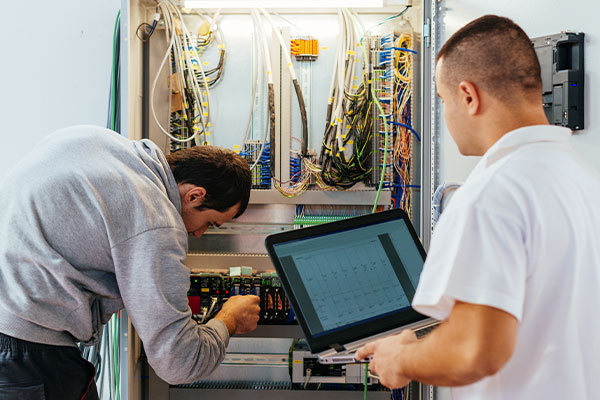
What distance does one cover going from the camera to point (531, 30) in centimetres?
137

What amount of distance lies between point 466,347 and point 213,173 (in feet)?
3.31

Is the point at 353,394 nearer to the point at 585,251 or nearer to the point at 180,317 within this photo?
the point at 180,317

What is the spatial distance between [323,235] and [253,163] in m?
0.97

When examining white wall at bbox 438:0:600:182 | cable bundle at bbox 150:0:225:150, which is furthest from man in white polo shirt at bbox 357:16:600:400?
cable bundle at bbox 150:0:225:150

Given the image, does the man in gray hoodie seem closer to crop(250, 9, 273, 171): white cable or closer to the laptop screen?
the laptop screen

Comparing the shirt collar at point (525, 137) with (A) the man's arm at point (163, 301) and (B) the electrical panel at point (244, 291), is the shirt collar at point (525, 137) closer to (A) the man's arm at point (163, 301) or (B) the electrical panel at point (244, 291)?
(A) the man's arm at point (163, 301)

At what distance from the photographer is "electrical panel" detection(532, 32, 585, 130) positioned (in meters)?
1.18

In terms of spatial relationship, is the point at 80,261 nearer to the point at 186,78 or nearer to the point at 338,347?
the point at 338,347

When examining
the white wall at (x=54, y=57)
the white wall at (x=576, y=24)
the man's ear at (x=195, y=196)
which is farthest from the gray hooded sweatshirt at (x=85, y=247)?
the white wall at (x=54, y=57)

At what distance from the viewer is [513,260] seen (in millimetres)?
823

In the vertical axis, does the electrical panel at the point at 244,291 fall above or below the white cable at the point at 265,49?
below

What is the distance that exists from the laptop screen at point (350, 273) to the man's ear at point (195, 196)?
0.32 meters

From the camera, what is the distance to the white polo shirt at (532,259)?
2.71ft

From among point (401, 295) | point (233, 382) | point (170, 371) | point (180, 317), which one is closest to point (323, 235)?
point (401, 295)
